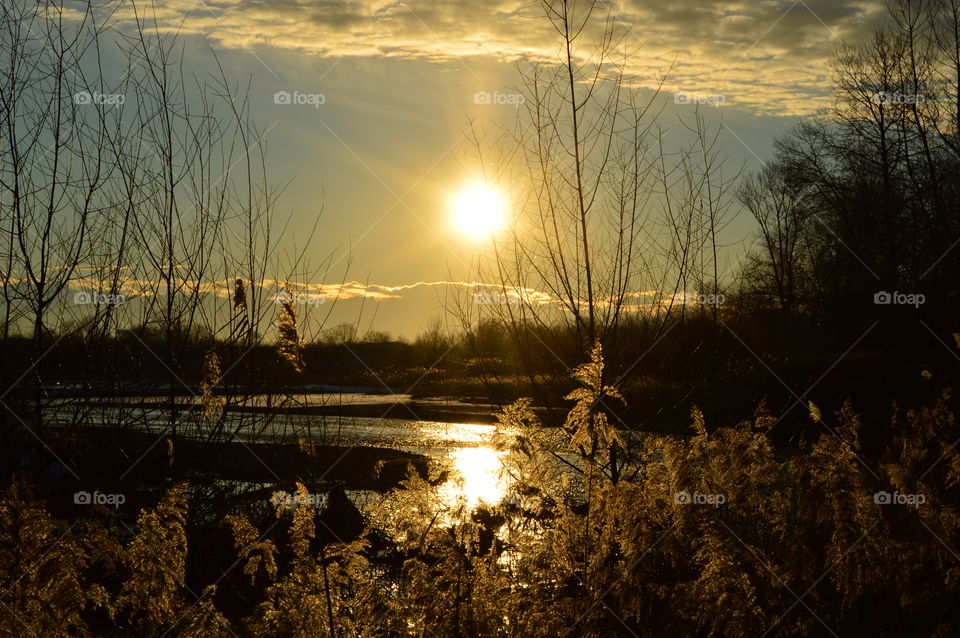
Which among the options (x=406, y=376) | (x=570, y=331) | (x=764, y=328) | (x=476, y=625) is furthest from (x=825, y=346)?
(x=476, y=625)

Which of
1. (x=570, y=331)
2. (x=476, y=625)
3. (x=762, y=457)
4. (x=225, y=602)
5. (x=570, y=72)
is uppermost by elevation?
(x=570, y=72)

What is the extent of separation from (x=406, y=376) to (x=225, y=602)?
34803mm

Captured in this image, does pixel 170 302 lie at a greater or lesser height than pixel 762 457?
greater

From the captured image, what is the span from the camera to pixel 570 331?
5.60m

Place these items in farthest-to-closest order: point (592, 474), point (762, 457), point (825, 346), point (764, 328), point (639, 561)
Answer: point (764, 328) < point (825, 346) < point (762, 457) < point (639, 561) < point (592, 474)

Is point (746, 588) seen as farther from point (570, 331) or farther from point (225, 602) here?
point (225, 602)

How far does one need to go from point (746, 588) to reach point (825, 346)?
80.9 ft

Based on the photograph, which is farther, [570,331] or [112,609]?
[570,331]

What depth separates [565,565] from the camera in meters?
4.17

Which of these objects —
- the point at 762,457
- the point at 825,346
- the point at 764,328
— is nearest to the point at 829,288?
the point at 764,328

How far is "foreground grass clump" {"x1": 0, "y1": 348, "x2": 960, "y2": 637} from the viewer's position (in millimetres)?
3926

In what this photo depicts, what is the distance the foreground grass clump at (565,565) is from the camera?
3.93 m

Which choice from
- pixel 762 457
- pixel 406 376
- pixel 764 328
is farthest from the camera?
pixel 406 376

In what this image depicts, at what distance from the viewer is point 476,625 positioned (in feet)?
12.6
